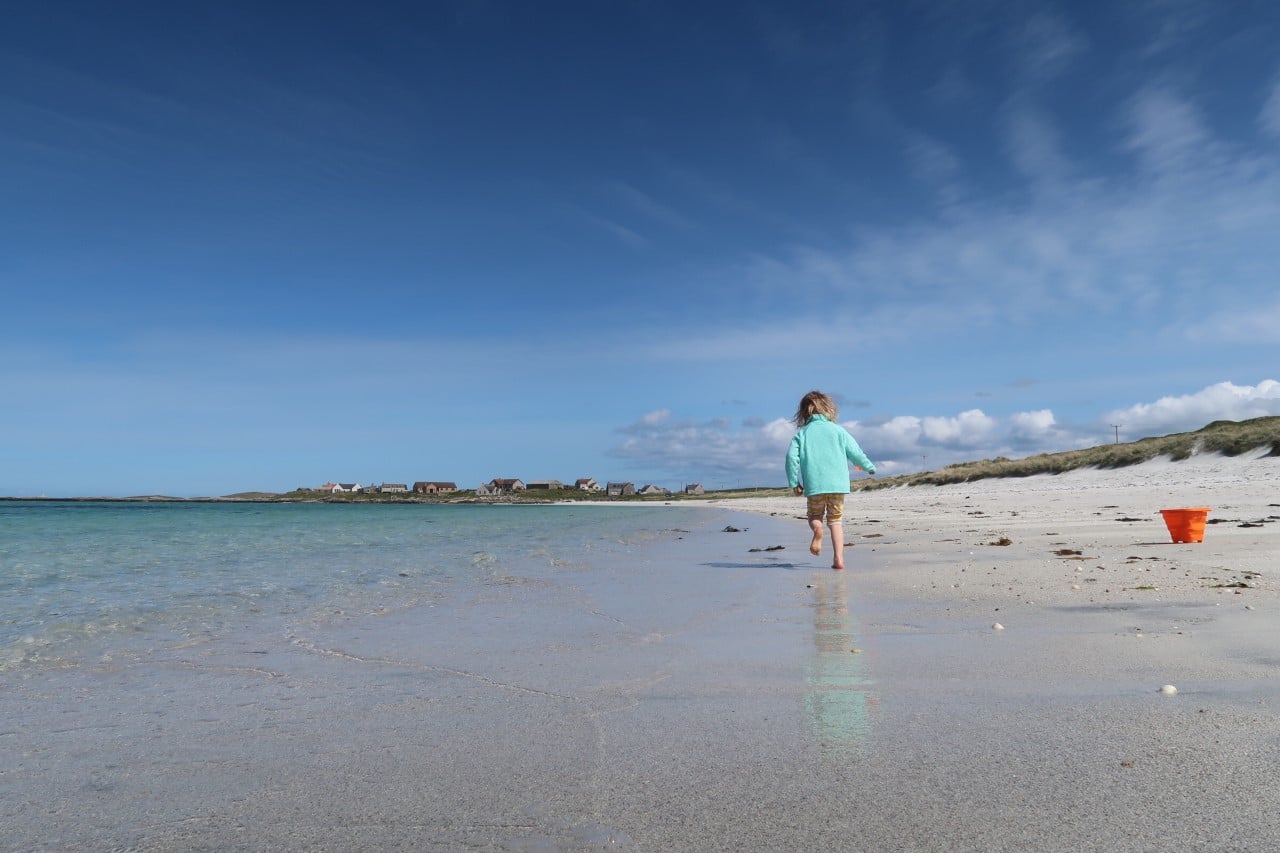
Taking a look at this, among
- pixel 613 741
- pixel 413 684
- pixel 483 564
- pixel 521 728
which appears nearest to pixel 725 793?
pixel 613 741

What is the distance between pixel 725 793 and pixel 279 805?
4.41ft

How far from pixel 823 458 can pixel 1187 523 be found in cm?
428

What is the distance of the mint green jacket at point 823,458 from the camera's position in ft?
31.4

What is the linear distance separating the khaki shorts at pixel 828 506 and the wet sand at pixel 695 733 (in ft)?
10.9

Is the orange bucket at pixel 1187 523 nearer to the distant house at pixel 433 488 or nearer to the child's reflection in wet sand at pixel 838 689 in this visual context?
the child's reflection in wet sand at pixel 838 689

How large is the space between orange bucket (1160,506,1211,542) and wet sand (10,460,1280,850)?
336 cm

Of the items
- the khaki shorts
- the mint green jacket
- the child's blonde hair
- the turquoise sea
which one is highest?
the child's blonde hair

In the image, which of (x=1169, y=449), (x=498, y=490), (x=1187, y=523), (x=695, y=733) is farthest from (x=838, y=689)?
(x=498, y=490)

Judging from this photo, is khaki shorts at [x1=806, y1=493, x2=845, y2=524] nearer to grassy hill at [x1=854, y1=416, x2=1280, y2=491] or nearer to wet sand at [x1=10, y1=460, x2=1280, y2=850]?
wet sand at [x1=10, y1=460, x2=1280, y2=850]

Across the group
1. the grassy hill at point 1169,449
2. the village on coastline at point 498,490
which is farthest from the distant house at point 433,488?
the grassy hill at point 1169,449

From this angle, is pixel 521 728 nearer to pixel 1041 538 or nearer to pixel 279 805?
pixel 279 805

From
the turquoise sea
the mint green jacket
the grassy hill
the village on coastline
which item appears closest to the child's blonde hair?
the mint green jacket

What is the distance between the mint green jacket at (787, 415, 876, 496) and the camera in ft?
31.4

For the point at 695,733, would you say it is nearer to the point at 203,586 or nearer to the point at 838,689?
the point at 838,689
